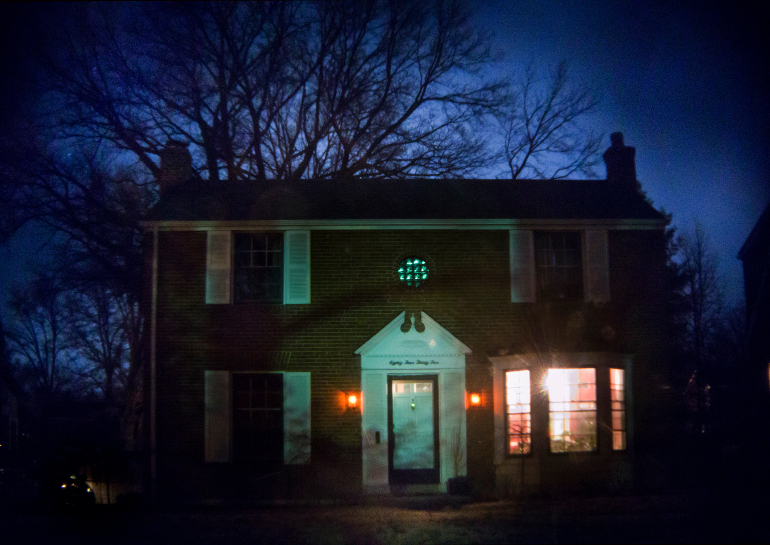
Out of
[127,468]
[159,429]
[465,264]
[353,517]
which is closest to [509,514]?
[353,517]

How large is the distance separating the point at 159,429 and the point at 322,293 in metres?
4.10

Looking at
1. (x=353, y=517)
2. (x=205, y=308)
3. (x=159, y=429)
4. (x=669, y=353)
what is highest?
(x=205, y=308)

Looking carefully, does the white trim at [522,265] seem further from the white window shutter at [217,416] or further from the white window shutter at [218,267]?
the white window shutter at [217,416]

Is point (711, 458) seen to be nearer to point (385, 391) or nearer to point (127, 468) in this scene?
point (385, 391)

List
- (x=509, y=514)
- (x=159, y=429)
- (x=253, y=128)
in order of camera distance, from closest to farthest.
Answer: (x=509, y=514) < (x=159, y=429) < (x=253, y=128)

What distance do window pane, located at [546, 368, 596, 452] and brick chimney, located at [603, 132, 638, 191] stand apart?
15.3 feet

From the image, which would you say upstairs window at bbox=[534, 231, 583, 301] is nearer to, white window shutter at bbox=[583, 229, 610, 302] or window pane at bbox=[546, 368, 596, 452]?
white window shutter at bbox=[583, 229, 610, 302]

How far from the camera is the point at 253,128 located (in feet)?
66.3

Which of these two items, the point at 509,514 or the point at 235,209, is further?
the point at 235,209

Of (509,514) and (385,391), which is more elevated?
(385,391)

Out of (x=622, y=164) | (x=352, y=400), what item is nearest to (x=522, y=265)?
(x=622, y=164)

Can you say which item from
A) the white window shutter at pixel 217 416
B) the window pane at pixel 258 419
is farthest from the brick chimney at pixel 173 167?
the window pane at pixel 258 419

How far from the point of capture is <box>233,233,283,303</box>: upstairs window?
12.9 meters

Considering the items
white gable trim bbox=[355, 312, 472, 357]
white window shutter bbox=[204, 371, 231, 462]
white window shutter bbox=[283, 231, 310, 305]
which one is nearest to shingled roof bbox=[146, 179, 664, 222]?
white window shutter bbox=[283, 231, 310, 305]
